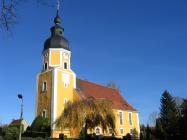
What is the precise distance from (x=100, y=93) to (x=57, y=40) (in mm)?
12955

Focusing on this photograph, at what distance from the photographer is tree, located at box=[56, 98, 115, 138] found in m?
37.2

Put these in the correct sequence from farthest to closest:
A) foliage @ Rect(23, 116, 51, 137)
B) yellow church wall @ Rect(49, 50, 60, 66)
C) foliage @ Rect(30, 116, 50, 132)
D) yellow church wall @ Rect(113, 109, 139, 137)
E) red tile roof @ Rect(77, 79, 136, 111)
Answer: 1. yellow church wall @ Rect(113, 109, 139, 137)
2. red tile roof @ Rect(77, 79, 136, 111)
3. yellow church wall @ Rect(49, 50, 60, 66)
4. foliage @ Rect(30, 116, 50, 132)
5. foliage @ Rect(23, 116, 51, 137)

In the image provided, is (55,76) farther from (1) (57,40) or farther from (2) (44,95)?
(1) (57,40)

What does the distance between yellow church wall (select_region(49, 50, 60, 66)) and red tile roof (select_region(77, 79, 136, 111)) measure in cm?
554

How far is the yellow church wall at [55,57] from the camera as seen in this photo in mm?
46844

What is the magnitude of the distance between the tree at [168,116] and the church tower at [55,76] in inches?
699

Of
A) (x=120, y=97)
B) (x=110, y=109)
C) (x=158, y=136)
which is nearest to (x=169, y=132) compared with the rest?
(x=158, y=136)

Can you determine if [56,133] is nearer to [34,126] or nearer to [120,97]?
[34,126]

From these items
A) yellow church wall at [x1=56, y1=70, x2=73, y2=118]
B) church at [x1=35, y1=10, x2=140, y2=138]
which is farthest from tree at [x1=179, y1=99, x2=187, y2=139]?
yellow church wall at [x1=56, y1=70, x2=73, y2=118]

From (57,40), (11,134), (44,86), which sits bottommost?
(11,134)

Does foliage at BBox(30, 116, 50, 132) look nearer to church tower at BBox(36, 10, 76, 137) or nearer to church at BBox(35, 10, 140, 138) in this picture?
church at BBox(35, 10, 140, 138)

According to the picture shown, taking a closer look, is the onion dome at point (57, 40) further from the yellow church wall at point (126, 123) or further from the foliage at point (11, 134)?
the foliage at point (11, 134)

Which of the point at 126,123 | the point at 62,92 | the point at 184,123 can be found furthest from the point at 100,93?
the point at 184,123

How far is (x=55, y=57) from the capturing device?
46969 mm
